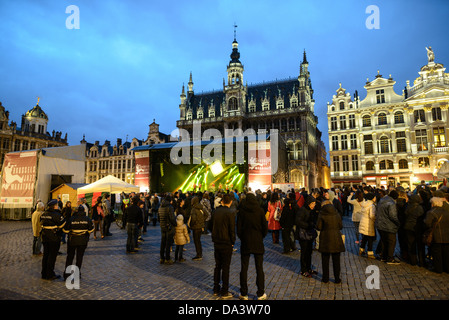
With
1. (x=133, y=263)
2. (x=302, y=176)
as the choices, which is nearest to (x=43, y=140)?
(x=302, y=176)

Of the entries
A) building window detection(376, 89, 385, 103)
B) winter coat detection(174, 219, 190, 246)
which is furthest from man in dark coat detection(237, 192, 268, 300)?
building window detection(376, 89, 385, 103)

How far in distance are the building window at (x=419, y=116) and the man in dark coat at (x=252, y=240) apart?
38902 millimetres

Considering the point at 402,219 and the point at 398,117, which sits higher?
the point at 398,117

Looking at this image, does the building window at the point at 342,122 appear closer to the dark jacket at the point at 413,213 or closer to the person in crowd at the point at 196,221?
the dark jacket at the point at 413,213

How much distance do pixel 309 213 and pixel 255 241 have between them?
1.97 metres

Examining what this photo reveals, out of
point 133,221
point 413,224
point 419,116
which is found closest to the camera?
point 413,224

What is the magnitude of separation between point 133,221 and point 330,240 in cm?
571

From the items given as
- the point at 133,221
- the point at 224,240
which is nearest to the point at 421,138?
the point at 133,221

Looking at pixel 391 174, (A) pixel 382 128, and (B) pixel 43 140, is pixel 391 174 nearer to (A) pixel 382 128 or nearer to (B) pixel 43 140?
(A) pixel 382 128

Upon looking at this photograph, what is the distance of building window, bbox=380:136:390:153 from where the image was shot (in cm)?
3566

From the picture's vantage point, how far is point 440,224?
582cm

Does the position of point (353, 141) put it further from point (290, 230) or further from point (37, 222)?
point (37, 222)

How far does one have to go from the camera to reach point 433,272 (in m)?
5.95
